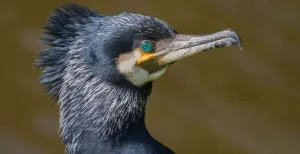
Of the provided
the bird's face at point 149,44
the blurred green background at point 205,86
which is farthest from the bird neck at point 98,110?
the blurred green background at point 205,86

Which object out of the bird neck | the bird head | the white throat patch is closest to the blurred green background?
the bird neck

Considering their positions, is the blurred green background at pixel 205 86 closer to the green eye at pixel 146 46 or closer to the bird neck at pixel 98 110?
the bird neck at pixel 98 110

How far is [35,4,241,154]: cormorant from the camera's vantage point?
13.2 ft

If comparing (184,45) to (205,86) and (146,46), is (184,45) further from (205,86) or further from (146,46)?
(205,86)

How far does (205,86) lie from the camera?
716 cm

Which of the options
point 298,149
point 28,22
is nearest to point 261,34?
point 298,149

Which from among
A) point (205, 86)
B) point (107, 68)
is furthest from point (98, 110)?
point (205, 86)

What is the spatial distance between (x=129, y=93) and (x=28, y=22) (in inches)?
134

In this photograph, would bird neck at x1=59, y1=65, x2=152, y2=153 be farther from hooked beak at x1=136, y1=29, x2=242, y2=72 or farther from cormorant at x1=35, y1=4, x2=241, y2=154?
hooked beak at x1=136, y1=29, x2=242, y2=72

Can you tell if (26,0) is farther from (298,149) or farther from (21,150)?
(298,149)

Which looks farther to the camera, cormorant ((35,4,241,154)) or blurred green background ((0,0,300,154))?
blurred green background ((0,0,300,154))

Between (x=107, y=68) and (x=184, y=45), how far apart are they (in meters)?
0.40

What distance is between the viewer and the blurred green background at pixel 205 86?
22.6ft

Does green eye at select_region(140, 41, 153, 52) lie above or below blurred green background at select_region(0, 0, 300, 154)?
below
